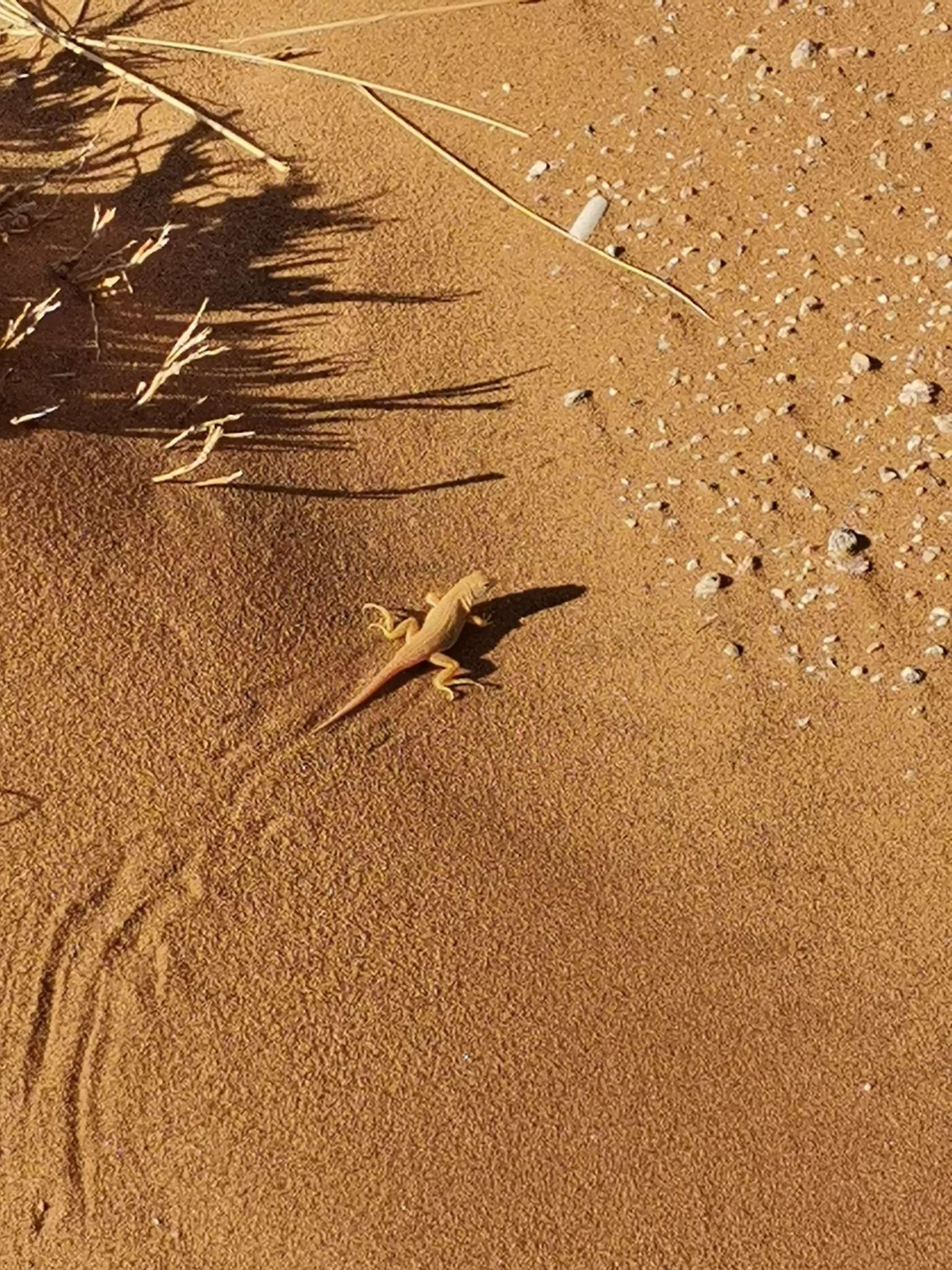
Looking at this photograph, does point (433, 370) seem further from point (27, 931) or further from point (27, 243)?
point (27, 931)

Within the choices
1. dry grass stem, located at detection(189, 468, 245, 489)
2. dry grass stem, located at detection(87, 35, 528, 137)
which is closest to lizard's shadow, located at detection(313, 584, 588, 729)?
dry grass stem, located at detection(189, 468, 245, 489)

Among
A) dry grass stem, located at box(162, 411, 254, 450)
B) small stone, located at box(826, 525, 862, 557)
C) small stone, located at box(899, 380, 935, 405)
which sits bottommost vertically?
dry grass stem, located at box(162, 411, 254, 450)

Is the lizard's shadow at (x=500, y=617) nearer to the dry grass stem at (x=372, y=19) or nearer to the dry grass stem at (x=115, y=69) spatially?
the dry grass stem at (x=115, y=69)

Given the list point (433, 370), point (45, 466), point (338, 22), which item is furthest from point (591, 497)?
point (338, 22)

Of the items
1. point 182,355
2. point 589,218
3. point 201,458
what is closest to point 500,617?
point 201,458

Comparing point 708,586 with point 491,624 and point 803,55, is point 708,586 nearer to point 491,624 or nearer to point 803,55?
point 491,624

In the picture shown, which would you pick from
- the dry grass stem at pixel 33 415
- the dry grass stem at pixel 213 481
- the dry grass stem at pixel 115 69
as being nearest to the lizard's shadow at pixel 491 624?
the dry grass stem at pixel 213 481

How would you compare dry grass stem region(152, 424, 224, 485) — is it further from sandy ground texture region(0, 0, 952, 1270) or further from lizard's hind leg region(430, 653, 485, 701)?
lizard's hind leg region(430, 653, 485, 701)
